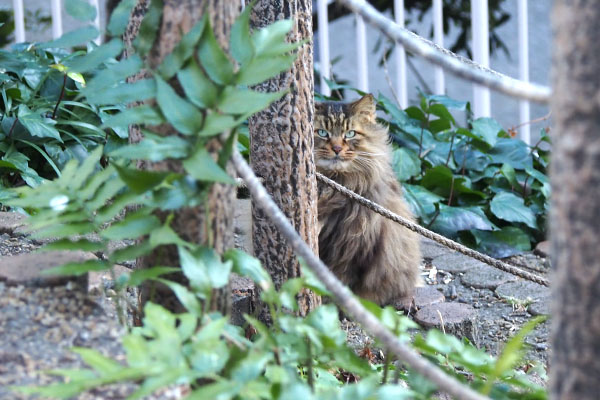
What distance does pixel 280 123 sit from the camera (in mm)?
2154

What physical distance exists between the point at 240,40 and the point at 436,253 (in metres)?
2.68

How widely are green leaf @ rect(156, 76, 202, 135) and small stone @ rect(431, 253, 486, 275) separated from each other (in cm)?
251

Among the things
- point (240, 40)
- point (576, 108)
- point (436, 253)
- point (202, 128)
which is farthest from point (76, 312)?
point (436, 253)

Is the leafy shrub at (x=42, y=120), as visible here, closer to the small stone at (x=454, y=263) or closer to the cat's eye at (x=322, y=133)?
the cat's eye at (x=322, y=133)

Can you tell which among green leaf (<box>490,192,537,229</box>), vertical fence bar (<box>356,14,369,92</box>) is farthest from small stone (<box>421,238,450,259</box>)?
vertical fence bar (<box>356,14,369,92</box>)

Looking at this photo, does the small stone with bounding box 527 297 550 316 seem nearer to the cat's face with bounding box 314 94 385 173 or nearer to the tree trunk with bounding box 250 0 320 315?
the cat's face with bounding box 314 94 385 173

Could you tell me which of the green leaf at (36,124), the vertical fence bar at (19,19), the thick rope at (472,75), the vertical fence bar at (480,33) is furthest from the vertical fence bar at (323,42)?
the thick rope at (472,75)

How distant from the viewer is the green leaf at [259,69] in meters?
1.28

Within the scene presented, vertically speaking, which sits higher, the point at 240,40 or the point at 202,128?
the point at 240,40

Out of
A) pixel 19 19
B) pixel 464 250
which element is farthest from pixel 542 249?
pixel 19 19

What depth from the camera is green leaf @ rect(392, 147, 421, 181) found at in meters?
4.05

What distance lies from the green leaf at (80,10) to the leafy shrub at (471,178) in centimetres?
268

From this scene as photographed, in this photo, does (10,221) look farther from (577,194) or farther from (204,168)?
(577,194)

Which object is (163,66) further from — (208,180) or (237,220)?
(237,220)
